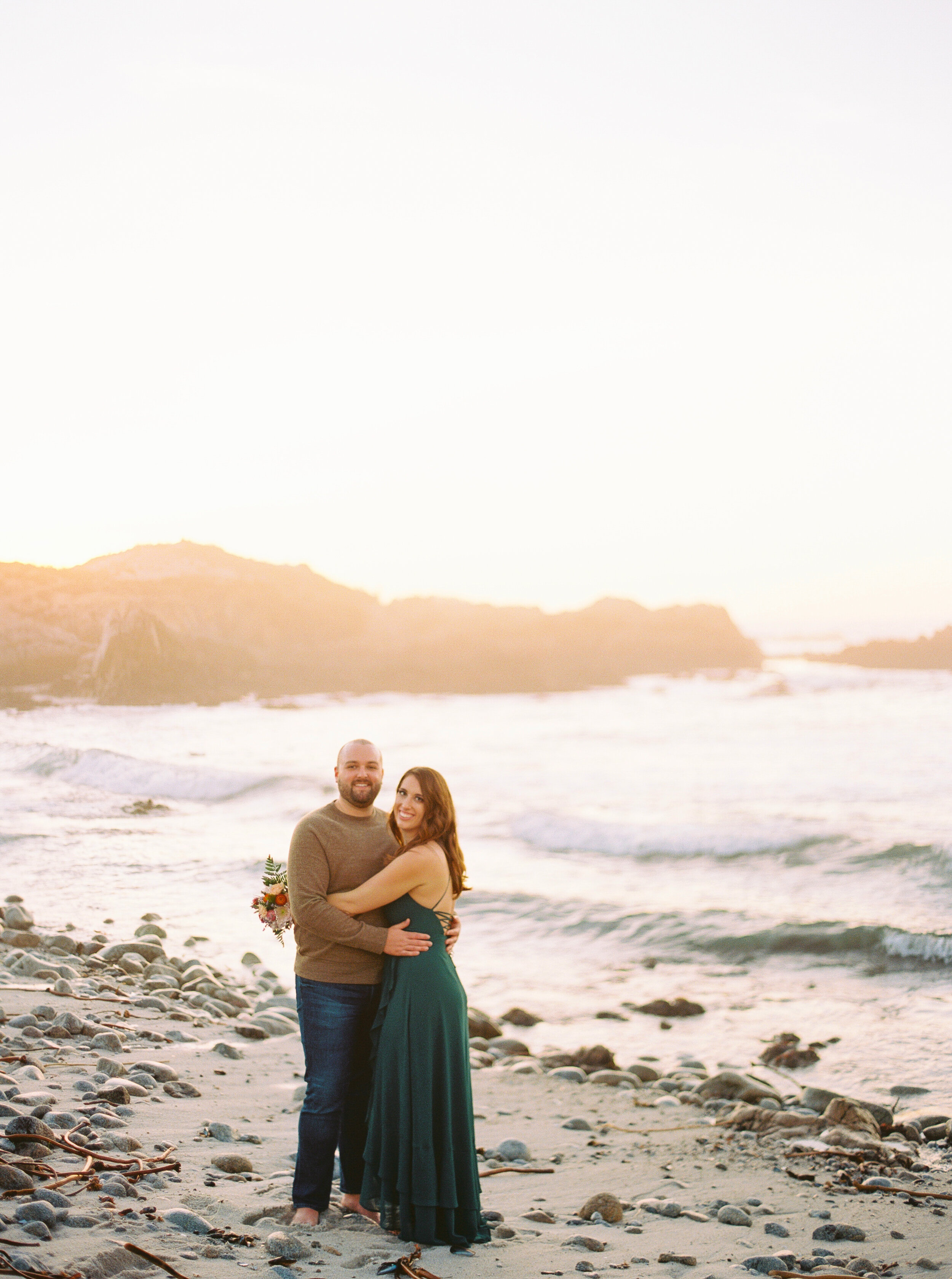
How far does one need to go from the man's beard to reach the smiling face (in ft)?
0.27

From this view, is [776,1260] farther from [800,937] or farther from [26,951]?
[800,937]

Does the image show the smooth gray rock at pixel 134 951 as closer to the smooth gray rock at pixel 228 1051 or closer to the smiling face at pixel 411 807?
the smooth gray rock at pixel 228 1051

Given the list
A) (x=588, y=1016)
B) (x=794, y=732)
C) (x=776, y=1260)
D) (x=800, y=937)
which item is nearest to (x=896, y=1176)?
(x=776, y=1260)

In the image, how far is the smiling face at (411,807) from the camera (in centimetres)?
317

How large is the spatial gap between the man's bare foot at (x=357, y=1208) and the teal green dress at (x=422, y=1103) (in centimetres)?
10

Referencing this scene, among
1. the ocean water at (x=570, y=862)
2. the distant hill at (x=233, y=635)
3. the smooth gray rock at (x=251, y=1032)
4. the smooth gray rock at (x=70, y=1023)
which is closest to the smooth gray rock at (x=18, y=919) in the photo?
the ocean water at (x=570, y=862)

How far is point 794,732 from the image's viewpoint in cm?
2277

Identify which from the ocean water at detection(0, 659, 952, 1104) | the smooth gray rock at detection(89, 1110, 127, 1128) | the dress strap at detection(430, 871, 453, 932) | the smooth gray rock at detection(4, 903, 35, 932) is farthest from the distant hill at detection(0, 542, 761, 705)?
the dress strap at detection(430, 871, 453, 932)

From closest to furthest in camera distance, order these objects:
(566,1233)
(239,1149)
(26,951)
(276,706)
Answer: (566,1233) < (239,1149) < (26,951) < (276,706)

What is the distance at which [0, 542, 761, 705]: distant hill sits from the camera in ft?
29.8

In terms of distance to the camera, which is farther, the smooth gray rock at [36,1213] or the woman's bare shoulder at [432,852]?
the woman's bare shoulder at [432,852]

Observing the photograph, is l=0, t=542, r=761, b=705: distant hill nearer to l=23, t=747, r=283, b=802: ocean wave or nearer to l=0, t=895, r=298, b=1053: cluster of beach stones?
l=23, t=747, r=283, b=802: ocean wave

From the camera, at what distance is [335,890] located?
326 centimetres

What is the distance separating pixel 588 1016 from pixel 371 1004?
171 inches
